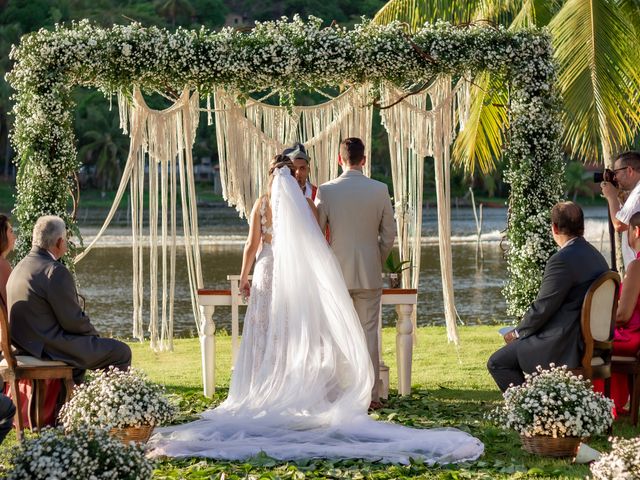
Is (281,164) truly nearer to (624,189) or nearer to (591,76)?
(624,189)

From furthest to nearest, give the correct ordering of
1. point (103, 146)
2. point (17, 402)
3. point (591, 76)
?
point (103, 146) → point (591, 76) → point (17, 402)

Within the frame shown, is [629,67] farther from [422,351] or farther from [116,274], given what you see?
[116,274]

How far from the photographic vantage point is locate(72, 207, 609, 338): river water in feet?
62.5

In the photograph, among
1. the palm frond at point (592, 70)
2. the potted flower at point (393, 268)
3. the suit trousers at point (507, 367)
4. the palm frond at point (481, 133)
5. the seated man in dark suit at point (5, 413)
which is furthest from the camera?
the palm frond at point (481, 133)

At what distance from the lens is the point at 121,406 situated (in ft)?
19.1

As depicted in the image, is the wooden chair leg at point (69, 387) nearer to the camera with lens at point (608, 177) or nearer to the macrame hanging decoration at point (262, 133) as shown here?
the macrame hanging decoration at point (262, 133)

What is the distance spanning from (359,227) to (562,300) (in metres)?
1.59

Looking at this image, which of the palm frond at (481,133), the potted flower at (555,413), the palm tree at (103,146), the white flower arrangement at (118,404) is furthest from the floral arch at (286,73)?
the palm tree at (103,146)

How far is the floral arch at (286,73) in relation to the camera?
27.1 feet

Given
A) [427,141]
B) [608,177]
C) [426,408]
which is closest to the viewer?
[426,408]

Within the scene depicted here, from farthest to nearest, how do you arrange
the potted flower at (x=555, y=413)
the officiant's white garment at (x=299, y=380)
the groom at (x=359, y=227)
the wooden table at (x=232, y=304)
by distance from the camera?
the wooden table at (x=232, y=304), the groom at (x=359, y=227), the officiant's white garment at (x=299, y=380), the potted flower at (x=555, y=413)

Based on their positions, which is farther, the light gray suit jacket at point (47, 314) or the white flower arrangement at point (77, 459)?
the light gray suit jacket at point (47, 314)

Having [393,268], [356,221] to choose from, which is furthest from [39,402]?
[393,268]

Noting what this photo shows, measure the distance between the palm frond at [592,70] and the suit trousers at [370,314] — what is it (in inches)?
178
